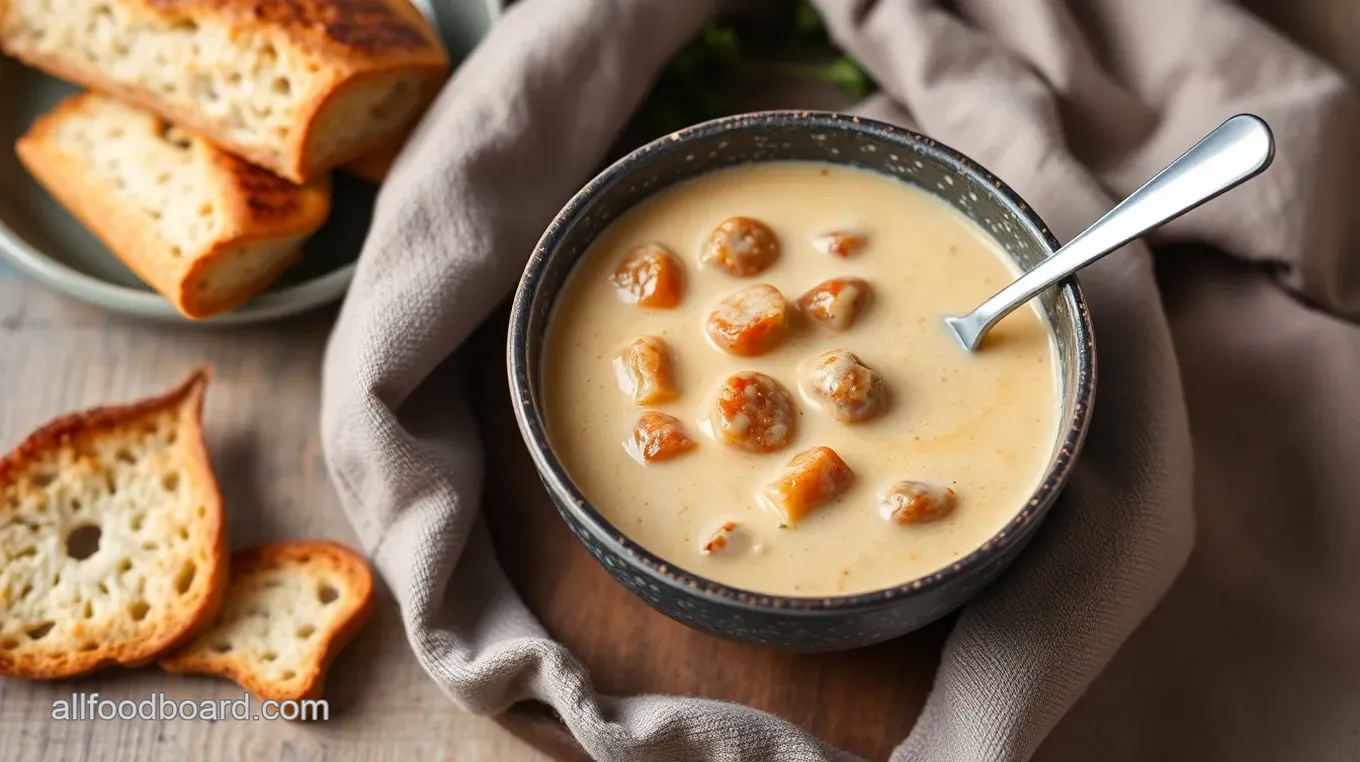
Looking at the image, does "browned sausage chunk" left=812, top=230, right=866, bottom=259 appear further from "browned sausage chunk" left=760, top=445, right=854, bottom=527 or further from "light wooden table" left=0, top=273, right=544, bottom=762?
"light wooden table" left=0, top=273, right=544, bottom=762

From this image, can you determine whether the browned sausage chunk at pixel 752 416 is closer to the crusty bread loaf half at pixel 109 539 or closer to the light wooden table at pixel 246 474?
the light wooden table at pixel 246 474

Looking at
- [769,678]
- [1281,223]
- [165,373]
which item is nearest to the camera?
[769,678]

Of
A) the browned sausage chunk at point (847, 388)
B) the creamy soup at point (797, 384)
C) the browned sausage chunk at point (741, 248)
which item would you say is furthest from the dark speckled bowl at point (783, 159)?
the browned sausage chunk at point (847, 388)

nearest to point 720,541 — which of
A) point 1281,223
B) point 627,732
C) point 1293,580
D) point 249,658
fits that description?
point 627,732

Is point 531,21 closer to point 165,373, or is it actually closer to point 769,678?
point 165,373

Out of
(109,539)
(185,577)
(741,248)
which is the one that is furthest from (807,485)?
(109,539)

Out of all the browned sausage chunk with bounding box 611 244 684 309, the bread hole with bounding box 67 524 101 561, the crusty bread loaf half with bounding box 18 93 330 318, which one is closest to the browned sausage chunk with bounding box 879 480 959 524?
the browned sausage chunk with bounding box 611 244 684 309
